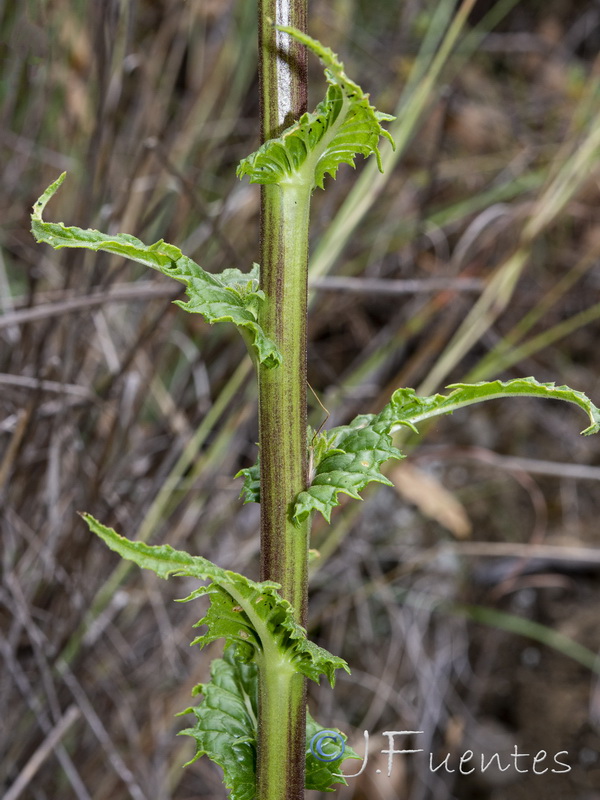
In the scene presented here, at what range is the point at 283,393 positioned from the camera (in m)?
0.54

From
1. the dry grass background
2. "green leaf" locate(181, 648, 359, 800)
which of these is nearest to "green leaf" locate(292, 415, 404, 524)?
"green leaf" locate(181, 648, 359, 800)

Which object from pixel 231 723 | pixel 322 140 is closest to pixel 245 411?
pixel 231 723

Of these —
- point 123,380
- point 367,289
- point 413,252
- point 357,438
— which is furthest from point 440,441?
point 357,438

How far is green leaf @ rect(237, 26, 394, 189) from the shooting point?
0.47m

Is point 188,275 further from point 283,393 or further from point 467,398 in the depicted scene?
point 467,398

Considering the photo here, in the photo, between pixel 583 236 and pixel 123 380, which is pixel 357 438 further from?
pixel 583 236

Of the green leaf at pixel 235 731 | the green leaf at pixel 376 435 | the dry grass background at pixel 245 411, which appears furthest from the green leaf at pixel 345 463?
the dry grass background at pixel 245 411

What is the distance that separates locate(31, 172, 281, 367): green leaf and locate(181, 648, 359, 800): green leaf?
0.83 ft

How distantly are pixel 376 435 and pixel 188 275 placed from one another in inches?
6.4

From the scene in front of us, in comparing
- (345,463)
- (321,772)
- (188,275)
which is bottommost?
(321,772)

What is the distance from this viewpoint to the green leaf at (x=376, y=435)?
0.53m

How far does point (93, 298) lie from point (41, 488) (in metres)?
0.40

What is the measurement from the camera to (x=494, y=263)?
7.93ft

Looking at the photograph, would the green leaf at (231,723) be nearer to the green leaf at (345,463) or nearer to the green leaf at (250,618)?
the green leaf at (250,618)
